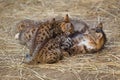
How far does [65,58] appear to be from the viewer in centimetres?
477

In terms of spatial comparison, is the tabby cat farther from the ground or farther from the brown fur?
the brown fur

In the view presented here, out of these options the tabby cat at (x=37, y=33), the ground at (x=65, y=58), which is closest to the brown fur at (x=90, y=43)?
the ground at (x=65, y=58)

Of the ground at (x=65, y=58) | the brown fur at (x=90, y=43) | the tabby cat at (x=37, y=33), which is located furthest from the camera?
the brown fur at (x=90, y=43)

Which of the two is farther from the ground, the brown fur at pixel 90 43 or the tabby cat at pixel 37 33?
the tabby cat at pixel 37 33

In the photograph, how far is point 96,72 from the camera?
14.6ft

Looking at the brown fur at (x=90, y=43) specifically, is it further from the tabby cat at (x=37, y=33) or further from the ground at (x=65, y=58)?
the tabby cat at (x=37, y=33)

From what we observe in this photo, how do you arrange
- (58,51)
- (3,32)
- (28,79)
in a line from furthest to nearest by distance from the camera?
(3,32) < (58,51) < (28,79)

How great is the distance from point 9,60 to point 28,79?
1.78ft

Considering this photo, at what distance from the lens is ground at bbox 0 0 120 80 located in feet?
14.5

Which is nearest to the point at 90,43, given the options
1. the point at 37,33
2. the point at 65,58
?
the point at 65,58

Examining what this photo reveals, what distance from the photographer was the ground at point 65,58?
4422mm

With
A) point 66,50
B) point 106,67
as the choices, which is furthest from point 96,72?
point 66,50

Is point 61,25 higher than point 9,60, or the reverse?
point 61,25

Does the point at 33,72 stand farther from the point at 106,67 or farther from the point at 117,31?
the point at 117,31
